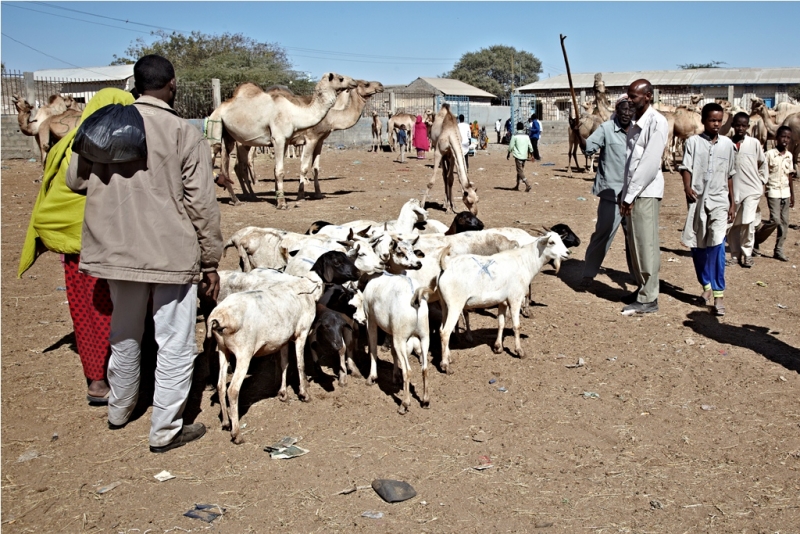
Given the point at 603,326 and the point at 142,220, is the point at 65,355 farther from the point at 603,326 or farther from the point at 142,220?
the point at 603,326

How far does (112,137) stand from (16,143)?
71.8 feet

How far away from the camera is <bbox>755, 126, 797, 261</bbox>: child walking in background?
31.2ft

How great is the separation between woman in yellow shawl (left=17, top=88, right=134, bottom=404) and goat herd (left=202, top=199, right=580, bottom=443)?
77 cm

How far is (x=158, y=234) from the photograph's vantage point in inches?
160

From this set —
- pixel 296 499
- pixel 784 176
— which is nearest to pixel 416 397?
pixel 296 499

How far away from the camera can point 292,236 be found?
708 cm

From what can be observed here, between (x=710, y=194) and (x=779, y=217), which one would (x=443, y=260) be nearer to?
(x=710, y=194)

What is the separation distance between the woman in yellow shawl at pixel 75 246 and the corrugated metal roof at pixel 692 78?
38.4 meters

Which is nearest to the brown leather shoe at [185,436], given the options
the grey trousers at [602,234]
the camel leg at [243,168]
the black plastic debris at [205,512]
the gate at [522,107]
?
the black plastic debris at [205,512]

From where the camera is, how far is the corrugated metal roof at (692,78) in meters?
39.7

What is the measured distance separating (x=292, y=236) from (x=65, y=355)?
228 cm

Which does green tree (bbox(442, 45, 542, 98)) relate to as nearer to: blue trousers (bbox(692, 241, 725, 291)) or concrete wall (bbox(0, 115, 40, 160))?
concrete wall (bbox(0, 115, 40, 160))

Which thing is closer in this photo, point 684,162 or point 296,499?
point 296,499

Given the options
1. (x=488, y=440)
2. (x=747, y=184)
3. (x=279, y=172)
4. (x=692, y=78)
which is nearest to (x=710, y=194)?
(x=747, y=184)
